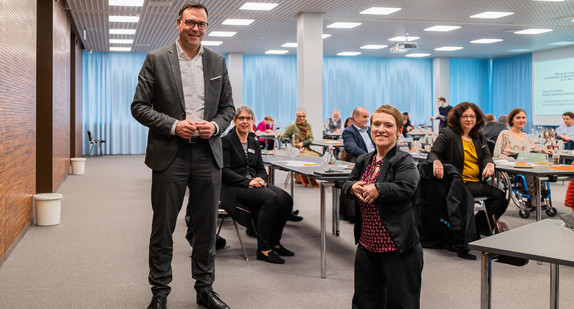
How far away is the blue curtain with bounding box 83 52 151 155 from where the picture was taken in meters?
17.6

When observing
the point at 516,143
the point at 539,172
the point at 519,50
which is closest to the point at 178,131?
the point at 539,172

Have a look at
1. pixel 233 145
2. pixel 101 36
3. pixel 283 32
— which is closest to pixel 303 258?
pixel 233 145

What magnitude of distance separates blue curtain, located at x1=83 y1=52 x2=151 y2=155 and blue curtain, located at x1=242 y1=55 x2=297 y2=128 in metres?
3.60

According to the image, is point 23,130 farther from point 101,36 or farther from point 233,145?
point 101,36

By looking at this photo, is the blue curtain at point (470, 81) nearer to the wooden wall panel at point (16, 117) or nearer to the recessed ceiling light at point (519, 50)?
the recessed ceiling light at point (519, 50)

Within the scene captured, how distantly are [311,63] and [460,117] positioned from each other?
666 centimetres

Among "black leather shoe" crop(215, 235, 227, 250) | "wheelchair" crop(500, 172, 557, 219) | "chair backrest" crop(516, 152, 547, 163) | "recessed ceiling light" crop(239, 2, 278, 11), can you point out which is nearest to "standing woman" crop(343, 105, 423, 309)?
"black leather shoe" crop(215, 235, 227, 250)

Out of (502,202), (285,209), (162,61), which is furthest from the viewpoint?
(502,202)

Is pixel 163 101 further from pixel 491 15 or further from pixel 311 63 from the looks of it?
pixel 491 15

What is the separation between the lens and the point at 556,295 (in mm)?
2645

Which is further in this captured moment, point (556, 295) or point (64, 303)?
point (64, 303)

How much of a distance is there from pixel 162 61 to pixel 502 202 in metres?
3.29

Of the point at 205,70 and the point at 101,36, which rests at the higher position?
the point at 101,36

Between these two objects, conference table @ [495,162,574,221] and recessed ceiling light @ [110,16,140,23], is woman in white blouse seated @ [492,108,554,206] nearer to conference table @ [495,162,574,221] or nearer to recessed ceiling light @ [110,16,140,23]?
conference table @ [495,162,574,221]
